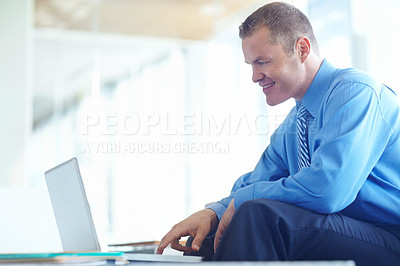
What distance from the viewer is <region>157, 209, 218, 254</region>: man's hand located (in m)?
1.55

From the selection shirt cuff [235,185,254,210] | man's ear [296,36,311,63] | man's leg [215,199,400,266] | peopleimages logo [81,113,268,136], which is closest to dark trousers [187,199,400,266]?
man's leg [215,199,400,266]

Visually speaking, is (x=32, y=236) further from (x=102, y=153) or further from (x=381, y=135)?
(x=102, y=153)

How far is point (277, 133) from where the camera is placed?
1843mm

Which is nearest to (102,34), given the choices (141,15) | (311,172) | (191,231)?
(141,15)

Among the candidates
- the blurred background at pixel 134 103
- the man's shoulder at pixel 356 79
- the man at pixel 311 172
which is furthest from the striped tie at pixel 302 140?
the blurred background at pixel 134 103

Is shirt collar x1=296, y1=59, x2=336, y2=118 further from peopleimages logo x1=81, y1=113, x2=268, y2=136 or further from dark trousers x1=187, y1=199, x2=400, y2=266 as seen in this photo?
peopleimages logo x1=81, y1=113, x2=268, y2=136

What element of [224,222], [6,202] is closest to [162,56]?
[6,202]

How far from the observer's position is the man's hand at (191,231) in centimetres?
155

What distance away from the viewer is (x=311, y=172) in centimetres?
130

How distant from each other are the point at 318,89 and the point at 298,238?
2.05 feet

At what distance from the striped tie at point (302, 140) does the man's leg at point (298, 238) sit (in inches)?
12.8

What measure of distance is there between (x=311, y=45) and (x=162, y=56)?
371cm

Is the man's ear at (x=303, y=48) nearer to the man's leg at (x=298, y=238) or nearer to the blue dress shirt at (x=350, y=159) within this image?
the blue dress shirt at (x=350, y=159)

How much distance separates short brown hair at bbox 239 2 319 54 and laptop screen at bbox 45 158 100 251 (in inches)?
29.7
